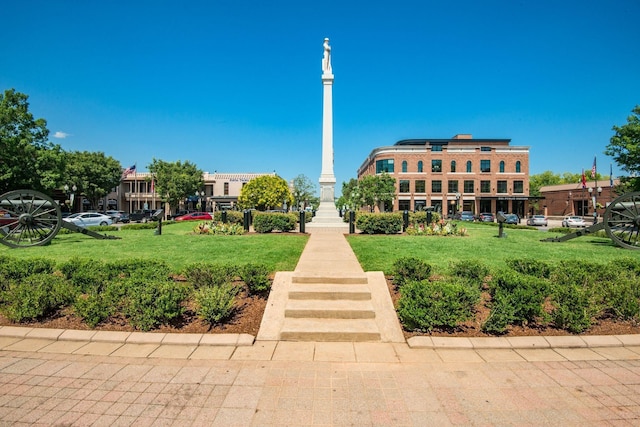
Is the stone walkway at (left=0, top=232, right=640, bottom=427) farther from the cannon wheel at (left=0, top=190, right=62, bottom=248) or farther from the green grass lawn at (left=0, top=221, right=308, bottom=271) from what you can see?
the cannon wheel at (left=0, top=190, right=62, bottom=248)

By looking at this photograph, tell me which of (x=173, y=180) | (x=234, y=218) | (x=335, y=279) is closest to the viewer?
(x=335, y=279)

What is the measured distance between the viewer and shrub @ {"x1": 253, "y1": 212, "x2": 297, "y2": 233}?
17.1 metres

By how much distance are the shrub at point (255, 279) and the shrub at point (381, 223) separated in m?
11.1

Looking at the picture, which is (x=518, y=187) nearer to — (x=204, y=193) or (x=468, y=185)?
(x=468, y=185)

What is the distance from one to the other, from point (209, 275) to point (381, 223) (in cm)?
1185

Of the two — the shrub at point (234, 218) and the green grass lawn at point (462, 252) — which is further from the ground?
the shrub at point (234, 218)

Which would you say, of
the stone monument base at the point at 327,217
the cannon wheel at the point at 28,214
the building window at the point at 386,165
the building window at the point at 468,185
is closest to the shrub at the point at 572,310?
the cannon wheel at the point at 28,214

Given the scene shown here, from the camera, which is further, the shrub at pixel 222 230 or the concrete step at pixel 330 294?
the shrub at pixel 222 230

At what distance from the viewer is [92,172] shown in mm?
51031

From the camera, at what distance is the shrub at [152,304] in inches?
204

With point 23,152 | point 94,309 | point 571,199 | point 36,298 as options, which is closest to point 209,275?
point 94,309

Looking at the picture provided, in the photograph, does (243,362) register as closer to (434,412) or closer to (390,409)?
(390,409)

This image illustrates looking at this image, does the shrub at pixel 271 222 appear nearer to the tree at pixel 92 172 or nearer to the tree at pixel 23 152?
the tree at pixel 23 152

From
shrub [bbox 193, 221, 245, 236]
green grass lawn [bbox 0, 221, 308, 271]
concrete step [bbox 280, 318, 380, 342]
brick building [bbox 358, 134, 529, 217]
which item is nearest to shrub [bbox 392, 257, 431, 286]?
concrete step [bbox 280, 318, 380, 342]
